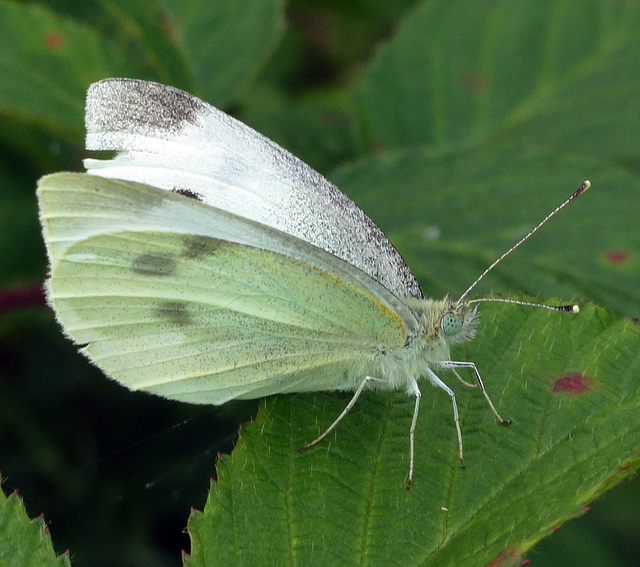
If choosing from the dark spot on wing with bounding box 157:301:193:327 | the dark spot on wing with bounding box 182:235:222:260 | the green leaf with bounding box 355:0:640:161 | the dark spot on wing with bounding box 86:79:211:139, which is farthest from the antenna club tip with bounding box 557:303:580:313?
the green leaf with bounding box 355:0:640:161

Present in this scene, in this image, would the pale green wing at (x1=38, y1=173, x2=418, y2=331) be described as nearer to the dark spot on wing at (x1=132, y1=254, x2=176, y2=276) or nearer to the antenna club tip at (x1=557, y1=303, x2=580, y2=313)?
the dark spot on wing at (x1=132, y1=254, x2=176, y2=276)

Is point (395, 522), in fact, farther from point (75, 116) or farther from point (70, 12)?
point (70, 12)

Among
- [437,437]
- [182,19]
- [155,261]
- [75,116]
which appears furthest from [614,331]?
[182,19]

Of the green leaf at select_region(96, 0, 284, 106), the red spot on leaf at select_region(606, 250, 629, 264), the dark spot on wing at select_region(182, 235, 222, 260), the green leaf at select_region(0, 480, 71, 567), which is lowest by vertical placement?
the green leaf at select_region(0, 480, 71, 567)

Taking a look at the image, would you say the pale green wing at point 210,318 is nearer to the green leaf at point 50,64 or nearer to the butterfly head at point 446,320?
the butterfly head at point 446,320

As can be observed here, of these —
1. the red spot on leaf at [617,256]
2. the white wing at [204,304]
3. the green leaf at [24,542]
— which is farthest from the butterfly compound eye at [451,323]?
the green leaf at [24,542]

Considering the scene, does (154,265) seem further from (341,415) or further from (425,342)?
(425,342)
